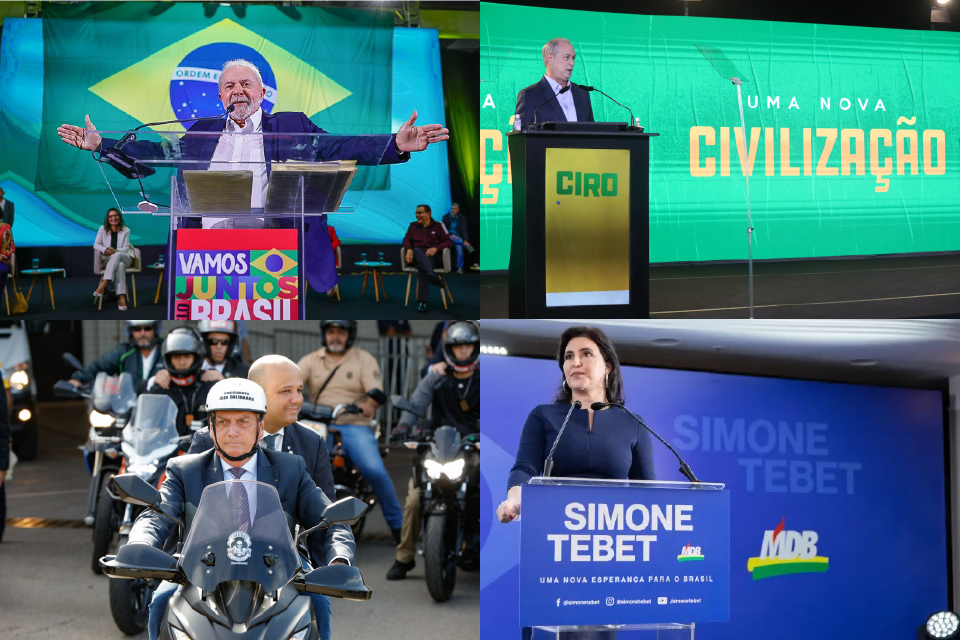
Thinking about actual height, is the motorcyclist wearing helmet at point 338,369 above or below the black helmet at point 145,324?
below

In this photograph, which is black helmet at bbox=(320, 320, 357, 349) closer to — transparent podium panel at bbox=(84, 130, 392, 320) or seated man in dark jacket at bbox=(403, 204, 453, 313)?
seated man in dark jacket at bbox=(403, 204, 453, 313)

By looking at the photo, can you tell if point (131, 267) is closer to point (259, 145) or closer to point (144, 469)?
point (144, 469)

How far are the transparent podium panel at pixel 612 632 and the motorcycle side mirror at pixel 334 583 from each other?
35.2 inches

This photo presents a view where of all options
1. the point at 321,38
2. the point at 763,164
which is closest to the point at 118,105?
the point at 321,38

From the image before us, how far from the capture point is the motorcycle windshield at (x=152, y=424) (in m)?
5.56

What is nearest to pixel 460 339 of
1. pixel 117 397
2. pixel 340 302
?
pixel 340 302

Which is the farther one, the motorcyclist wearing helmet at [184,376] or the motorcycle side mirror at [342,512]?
the motorcyclist wearing helmet at [184,376]

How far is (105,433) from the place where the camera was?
249 inches

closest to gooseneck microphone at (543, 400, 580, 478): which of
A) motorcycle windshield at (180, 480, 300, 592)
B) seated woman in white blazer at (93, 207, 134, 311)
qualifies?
motorcycle windshield at (180, 480, 300, 592)

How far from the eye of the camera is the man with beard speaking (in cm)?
477

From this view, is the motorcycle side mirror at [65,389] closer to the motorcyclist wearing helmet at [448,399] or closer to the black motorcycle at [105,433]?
the black motorcycle at [105,433]

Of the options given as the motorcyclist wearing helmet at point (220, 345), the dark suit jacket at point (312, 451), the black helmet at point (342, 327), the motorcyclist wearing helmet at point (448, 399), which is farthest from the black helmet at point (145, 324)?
the dark suit jacket at point (312, 451)

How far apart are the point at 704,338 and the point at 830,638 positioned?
1.39 m

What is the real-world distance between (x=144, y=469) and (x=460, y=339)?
1.84 meters
